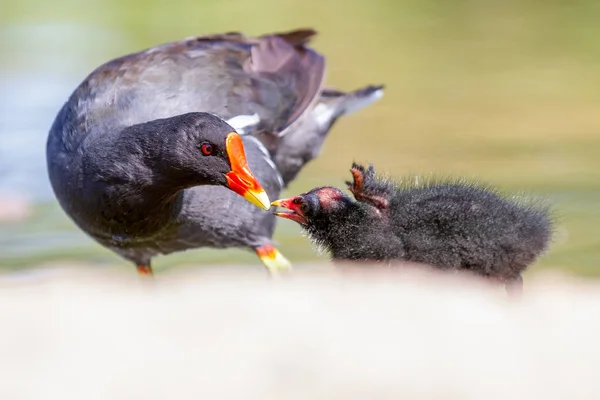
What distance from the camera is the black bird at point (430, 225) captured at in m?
4.46

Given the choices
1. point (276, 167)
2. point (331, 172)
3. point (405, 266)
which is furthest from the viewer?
point (331, 172)

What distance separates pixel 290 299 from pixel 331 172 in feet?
15.1

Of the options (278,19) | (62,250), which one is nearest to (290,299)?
(62,250)

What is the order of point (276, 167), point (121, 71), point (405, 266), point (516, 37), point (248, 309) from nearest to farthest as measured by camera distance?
point (248, 309)
point (405, 266)
point (121, 71)
point (276, 167)
point (516, 37)

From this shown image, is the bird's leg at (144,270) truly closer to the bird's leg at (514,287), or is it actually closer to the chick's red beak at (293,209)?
the chick's red beak at (293,209)

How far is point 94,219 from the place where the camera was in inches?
214

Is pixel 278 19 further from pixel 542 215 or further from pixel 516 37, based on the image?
pixel 542 215

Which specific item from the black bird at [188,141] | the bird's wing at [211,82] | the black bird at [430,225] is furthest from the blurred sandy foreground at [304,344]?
the bird's wing at [211,82]

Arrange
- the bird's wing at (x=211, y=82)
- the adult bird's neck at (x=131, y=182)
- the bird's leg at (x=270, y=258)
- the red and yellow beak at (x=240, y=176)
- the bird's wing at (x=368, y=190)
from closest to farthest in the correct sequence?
the bird's wing at (x=368, y=190) → the red and yellow beak at (x=240, y=176) → the adult bird's neck at (x=131, y=182) → the bird's wing at (x=211, y=82) → the bird's leg at (x=270, y=258)

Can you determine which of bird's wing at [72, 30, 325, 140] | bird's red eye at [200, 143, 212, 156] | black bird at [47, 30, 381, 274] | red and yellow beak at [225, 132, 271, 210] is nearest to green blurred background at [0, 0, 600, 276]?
black bird at [47, 30, 381, 274]

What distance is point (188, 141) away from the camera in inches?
197

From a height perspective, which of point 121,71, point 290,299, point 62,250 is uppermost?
point 290,299

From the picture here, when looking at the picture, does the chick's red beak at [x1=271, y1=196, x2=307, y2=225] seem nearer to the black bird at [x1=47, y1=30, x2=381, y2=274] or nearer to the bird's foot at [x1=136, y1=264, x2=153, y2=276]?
the black bird at [x1=47, y1=30, x2=381, y2=274]

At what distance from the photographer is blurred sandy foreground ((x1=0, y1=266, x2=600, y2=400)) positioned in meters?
2.89
